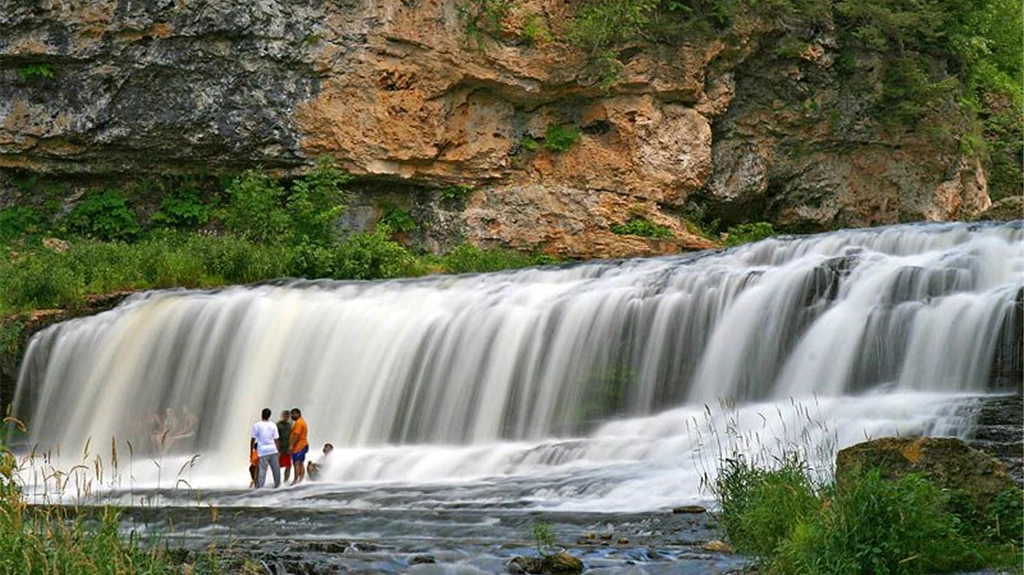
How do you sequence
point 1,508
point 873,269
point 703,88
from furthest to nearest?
point 703,88, point 873,269, point 1,508

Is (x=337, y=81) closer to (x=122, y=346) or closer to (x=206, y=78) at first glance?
(x=206, y=78)

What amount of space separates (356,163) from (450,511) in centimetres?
1424

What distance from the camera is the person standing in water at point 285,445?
15859 millimetres

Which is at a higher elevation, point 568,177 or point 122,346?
point 568,177

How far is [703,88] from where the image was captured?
26828 mm

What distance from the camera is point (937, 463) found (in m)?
8.75

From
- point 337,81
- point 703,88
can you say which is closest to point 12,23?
point 337,81

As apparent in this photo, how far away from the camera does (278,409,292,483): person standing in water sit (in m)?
15.9

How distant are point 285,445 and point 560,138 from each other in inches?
472

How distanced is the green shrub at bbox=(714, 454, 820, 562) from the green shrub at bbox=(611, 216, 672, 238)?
16453 millimetres

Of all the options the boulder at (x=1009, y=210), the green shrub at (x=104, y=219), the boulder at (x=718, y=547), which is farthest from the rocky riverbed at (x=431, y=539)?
the boulder at (x=1009, y=210)

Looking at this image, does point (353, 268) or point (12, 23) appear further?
point (12, 23)

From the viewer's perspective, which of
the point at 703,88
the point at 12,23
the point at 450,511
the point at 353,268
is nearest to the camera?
the point at 450,511

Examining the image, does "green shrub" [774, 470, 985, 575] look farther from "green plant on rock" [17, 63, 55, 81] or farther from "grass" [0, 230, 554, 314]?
"green plant on rock" [17, 63, 55, 81]
